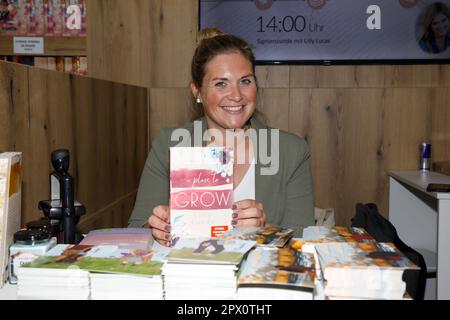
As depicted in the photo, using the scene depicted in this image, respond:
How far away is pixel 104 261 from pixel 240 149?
97 cm

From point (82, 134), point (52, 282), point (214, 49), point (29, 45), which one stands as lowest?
point (52, 282)

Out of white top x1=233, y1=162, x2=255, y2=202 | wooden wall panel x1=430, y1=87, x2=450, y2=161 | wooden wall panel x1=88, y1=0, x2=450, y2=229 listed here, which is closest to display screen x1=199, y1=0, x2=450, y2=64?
wooden wall panel x1=88, y1=0, x2=450, y2=229

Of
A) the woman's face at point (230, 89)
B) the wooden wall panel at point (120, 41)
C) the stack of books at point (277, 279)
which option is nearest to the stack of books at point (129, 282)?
the stack of books at point (277, 279)

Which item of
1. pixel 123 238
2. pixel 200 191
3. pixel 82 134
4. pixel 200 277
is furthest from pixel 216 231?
pixel 82 134

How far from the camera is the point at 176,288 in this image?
87 cm

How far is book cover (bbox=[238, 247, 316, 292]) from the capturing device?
2.73ft

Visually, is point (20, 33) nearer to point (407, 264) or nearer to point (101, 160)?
point (101, 160)

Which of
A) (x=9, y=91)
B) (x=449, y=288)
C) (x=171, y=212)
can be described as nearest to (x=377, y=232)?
(x=449, y=288)

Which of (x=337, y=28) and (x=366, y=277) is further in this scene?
(x=337, y=28)

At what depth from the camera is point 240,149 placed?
5.99ft

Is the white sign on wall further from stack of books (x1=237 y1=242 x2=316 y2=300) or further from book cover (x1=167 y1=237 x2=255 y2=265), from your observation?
stack of books (x1=237 y1=242 x2=316 y2=300)

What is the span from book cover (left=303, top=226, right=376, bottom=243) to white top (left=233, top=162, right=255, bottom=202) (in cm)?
49

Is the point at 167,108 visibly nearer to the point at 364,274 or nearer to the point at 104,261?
the point at 104,261

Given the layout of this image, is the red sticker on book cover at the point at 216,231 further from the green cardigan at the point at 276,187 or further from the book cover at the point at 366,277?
the green cardigan at the point at 276,187
